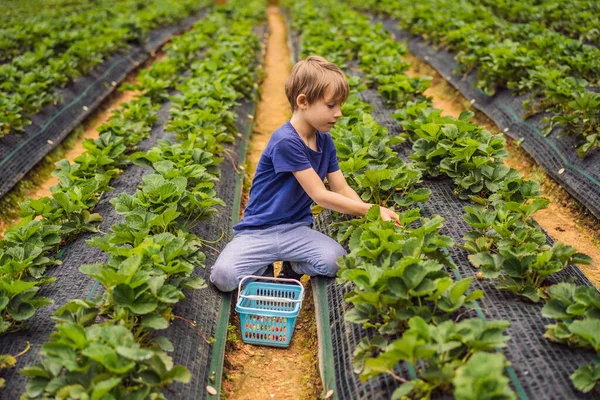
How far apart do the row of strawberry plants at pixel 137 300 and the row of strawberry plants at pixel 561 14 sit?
6.46 m

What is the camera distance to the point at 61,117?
660 centimetres

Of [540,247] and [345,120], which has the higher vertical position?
[540,247]

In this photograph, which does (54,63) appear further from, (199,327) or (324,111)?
(199,327)

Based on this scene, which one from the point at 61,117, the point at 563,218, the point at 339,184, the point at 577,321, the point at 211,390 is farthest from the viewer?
the point at 61,117

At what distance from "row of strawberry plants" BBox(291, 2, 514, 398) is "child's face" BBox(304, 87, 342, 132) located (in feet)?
1.69

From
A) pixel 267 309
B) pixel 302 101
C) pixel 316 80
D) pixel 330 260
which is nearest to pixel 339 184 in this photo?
pixel 330 260

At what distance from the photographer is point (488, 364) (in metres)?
1.82

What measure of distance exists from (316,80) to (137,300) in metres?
1.38

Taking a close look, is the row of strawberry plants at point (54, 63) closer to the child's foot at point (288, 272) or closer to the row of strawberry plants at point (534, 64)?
the child's foot at point (288, 272)

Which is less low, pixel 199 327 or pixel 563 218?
pixel 199 327

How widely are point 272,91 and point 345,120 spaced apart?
15.3ft

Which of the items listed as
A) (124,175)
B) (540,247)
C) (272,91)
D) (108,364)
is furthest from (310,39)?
(108,364)

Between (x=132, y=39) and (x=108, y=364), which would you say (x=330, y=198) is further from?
(x=132, y=39)

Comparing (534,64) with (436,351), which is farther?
(534,64)
